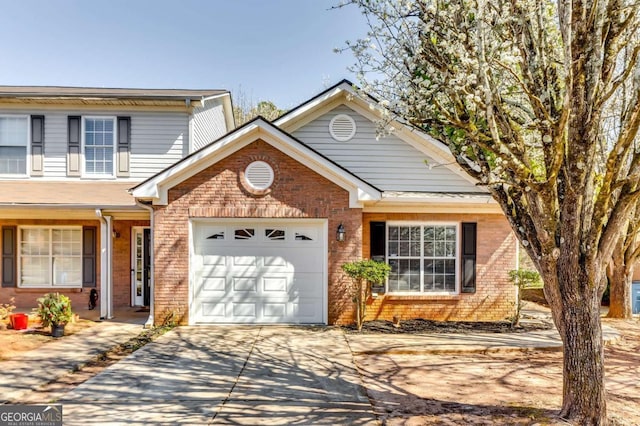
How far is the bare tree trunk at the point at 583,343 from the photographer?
4145mm

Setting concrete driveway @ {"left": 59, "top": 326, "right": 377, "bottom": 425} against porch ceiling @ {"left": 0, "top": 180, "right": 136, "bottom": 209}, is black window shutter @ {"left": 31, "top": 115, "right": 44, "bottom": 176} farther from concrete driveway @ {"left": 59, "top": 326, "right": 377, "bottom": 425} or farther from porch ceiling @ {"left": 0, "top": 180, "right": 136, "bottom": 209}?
concrete driveway @ {"left": 59, "top": 326, "right": 377, "bottom": 425}

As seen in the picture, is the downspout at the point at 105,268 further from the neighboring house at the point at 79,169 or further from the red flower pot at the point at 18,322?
the red flower pot at the point at 18,322

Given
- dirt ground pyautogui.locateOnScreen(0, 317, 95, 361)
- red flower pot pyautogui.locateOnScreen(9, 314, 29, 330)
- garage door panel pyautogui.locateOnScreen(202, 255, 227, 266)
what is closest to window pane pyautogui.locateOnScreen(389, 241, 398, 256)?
garage door panel pyautogui.locateOnScreen(202, 255, 227, 266)

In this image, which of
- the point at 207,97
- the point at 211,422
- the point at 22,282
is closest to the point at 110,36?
the point at 207,97

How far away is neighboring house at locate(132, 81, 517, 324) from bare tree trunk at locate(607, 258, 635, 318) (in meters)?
3.52

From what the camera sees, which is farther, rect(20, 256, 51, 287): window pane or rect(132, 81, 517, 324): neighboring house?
rect(20, 256, 51, 287): window pane

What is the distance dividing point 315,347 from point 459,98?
5.10 metres

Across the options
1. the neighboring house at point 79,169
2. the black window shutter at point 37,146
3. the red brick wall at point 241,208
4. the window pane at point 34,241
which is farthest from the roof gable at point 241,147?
the black window shutter at point 37,146

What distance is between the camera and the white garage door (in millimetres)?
8898

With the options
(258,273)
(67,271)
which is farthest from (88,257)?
(258,273)

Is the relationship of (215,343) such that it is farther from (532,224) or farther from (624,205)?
(624,205)

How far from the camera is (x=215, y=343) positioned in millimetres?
7520

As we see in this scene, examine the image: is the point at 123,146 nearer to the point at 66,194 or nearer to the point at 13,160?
the point at 66,194

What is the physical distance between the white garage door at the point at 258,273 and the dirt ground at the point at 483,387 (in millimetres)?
2532
